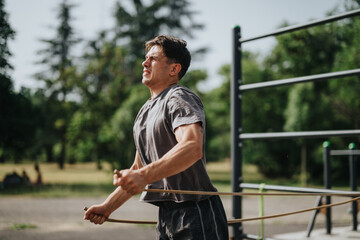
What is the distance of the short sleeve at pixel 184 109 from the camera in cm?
151

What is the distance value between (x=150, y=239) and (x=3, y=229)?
282 centimetres

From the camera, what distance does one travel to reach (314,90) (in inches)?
872

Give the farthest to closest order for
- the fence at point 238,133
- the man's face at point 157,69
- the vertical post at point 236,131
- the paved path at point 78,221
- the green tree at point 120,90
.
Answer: the green tree at point 120,90, the paved path at point 78,221, the vertical post at point 236,131, the fence at point 238,133, the man's face at point 157,69

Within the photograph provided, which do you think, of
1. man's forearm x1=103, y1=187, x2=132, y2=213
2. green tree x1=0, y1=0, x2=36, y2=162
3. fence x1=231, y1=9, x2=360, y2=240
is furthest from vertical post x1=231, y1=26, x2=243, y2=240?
green tree x1=0, y1=0, x2=36, y2=162

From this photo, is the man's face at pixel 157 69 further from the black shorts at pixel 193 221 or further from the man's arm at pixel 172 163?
the black shorts at pixel 193 221

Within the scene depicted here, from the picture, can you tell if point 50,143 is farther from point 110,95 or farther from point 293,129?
point 293,129

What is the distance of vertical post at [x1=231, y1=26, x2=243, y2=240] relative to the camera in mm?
3223

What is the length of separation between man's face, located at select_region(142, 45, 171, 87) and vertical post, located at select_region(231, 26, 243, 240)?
1618 millimetres

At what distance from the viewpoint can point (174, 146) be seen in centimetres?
156

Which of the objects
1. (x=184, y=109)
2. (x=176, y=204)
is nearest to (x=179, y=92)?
(x=184, y=109)

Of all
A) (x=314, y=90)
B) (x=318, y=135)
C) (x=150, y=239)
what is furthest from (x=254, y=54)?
(x=318, y=135)

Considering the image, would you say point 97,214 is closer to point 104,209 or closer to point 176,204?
point 104,209

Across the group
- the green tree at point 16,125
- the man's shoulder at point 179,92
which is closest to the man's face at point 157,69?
the man's shoulder at point 179,92

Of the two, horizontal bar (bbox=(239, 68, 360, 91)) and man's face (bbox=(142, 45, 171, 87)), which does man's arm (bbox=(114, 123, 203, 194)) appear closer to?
man's face (bbox=(142, 45, 171, 87))
